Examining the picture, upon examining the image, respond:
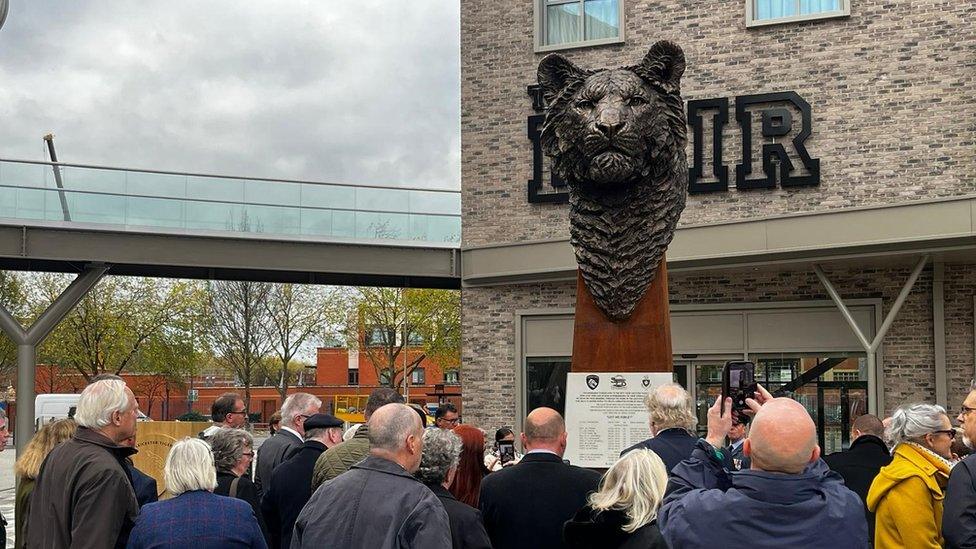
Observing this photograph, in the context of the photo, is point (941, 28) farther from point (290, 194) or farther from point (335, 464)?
point (335, 464)

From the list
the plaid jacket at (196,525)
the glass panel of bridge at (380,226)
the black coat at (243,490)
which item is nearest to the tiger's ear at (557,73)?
the black coat at (243,490)

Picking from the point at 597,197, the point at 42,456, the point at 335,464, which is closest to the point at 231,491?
the point at 335,464

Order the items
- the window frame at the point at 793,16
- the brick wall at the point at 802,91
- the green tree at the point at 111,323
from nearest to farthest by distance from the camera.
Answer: the brick wall at the point at 802,91
the window frame at the point at 793,16
the green tree at the point at 111,323

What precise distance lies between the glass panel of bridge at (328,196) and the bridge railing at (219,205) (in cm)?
2

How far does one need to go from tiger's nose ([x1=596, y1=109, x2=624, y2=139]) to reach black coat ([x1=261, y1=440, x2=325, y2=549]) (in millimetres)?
2910

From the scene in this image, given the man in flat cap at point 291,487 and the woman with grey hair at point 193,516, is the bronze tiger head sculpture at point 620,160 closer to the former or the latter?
the man in flat cap at point 291,487

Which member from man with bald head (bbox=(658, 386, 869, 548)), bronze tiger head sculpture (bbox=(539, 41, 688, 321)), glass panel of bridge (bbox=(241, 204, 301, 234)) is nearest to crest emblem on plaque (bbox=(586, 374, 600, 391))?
bronze tiger head sculpture (bbox=(539, 41, 688, 321))

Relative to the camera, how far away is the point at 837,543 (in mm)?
3656

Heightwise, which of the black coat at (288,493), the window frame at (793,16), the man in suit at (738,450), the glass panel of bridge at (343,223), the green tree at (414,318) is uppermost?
the window frame at (793,16)

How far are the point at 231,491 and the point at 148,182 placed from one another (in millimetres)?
16368

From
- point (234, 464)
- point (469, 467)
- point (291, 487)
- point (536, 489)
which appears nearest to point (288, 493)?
point (291, 487)

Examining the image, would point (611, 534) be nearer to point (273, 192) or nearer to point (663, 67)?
point (663, 67)

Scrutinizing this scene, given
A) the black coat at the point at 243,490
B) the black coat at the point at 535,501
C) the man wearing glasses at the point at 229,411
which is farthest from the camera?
the man wearing glasses at the point at 229,411

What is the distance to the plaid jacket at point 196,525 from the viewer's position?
4961 millimetres
